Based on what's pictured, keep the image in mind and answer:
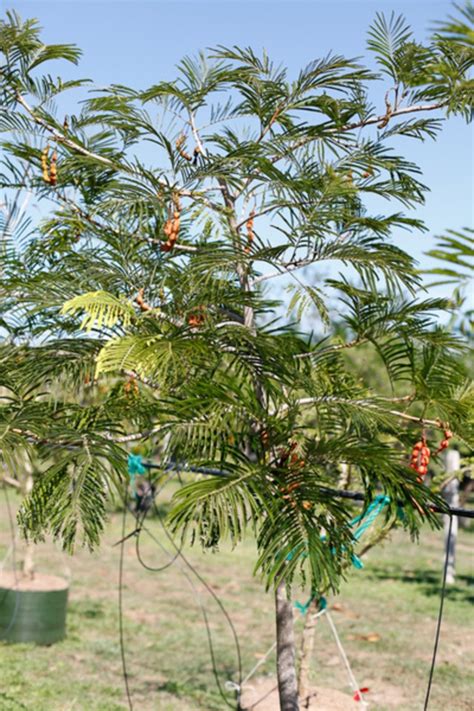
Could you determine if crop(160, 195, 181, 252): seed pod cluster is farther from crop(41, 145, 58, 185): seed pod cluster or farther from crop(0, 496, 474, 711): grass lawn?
crop(0, 496, 474, 711): grass lawn

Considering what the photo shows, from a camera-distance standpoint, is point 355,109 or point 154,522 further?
point 154,522

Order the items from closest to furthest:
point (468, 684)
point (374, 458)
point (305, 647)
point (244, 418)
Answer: point (374, 458) < point (244, 418) < point (305, 647) < point (468, 684)

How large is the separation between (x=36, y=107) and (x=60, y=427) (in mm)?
975

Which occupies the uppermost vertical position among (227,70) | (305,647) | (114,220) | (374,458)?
(227,70)

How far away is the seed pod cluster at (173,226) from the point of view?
2338 millimetres

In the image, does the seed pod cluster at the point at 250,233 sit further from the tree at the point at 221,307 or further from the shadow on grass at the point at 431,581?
the shadow on grass at the point at 431,581

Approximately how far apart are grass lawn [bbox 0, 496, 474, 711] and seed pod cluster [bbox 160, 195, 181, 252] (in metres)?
2.68

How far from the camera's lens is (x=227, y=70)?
2.54 m

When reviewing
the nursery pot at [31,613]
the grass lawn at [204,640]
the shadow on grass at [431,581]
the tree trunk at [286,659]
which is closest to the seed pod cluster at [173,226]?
the tree trunk at [286,659]

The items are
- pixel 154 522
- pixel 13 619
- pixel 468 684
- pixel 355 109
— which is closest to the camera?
pixel 355 109

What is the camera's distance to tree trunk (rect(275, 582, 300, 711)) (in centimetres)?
281

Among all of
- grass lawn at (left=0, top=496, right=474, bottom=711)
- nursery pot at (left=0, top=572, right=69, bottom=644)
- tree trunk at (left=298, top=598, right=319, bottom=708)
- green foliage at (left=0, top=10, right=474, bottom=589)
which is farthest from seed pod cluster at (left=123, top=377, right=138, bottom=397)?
nursery pot at (left=0, top=572, right=69, bottom=644)

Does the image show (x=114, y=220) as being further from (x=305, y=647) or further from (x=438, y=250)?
(x=305, y=647)

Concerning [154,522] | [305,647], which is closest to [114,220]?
[305,647]
